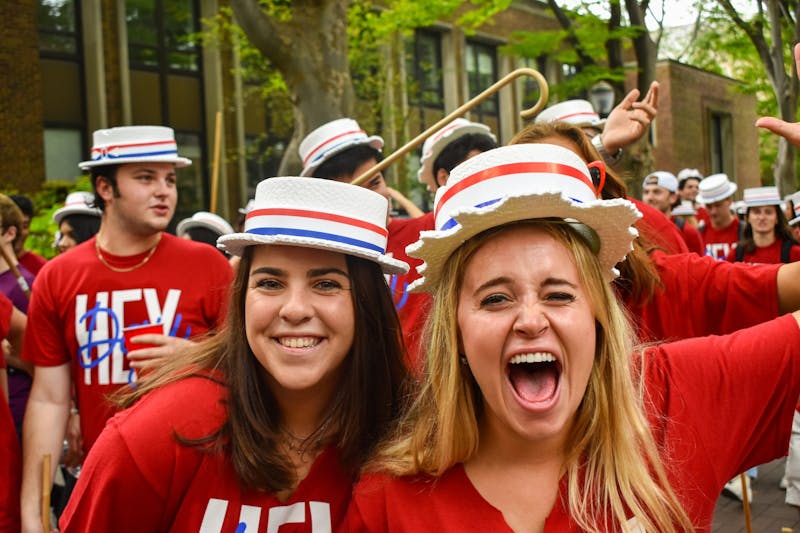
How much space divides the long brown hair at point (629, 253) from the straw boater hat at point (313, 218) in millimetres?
960

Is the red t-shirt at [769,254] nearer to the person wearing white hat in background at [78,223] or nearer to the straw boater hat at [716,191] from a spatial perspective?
the straw boater hat at [716,191]

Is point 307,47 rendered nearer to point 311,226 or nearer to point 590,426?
point 311,226

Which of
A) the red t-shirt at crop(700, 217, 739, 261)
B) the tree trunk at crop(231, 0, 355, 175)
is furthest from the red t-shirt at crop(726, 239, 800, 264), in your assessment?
the tree trunk at crop(231, 0, 355, 175)

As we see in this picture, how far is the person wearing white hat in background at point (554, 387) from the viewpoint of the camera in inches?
Result: 79.7

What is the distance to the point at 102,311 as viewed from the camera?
4035mm

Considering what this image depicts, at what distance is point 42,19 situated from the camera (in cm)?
1733

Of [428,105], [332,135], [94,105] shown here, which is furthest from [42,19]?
[332,135]

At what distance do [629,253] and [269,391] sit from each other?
4.50 ft

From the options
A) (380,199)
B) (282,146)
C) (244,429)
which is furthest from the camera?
(282,146)

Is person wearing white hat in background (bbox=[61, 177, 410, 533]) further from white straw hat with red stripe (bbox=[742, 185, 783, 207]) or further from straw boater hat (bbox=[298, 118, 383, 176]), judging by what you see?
white straw hat with red stripe (bbox=[742, 185, 783, 207])

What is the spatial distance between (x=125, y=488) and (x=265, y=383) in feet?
1.76

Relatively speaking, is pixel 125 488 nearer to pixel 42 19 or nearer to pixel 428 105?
pixel 42 19

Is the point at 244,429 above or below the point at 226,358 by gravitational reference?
below

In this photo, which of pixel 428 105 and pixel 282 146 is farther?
pixel 428 105
